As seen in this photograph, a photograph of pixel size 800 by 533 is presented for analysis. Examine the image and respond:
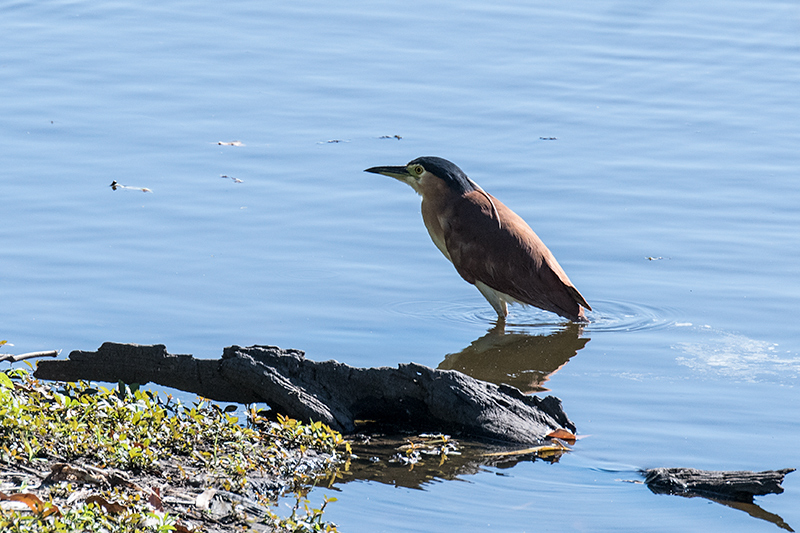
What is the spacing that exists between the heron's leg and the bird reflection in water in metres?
0.19

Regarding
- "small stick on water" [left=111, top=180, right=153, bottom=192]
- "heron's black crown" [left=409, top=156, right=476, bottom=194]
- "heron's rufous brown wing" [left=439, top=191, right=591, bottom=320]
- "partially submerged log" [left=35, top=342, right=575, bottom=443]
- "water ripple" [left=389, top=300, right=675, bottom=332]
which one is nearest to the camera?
"partially submerged log" [left=35, top=342, right=575, bottom=443]

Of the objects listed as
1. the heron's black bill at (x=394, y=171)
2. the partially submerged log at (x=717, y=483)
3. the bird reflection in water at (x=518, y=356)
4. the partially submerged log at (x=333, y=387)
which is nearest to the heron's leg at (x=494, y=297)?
the bird reflection in water at (x=518, y=356)

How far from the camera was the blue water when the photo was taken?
590 cm

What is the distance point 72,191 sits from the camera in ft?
31.8

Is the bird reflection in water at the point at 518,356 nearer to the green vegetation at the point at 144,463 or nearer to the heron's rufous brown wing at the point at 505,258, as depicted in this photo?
the heron's rufous brown wing at the point at 505,258

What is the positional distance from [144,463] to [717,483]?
241cm


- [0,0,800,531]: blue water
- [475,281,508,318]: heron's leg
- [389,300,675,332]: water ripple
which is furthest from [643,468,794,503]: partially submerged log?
[475,281,508,318]: heron's leg

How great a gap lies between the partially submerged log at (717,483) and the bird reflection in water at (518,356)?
1751 mm

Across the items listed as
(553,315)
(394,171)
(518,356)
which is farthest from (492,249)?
(394,171)

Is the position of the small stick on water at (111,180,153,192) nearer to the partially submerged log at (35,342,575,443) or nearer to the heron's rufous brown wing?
the heron's rufous brown wing

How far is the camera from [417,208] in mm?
9891

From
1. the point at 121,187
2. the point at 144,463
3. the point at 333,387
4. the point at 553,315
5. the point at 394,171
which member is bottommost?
the point at 144,463

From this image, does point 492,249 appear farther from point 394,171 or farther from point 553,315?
point 394,171

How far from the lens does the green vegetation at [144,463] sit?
147 inches
